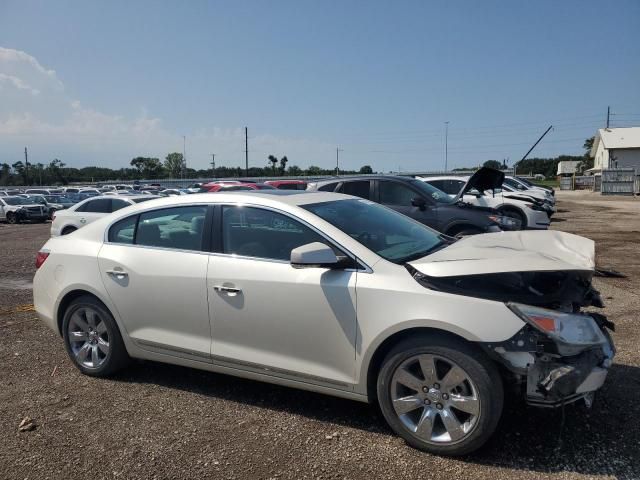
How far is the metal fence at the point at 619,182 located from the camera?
37938mm

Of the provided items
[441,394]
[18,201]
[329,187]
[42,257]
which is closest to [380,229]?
[441,394]

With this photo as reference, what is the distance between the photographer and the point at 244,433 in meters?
3.48

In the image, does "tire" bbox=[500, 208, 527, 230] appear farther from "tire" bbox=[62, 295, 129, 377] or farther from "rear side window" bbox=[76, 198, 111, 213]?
"tire" bbox=[62, 295, 129, 377]

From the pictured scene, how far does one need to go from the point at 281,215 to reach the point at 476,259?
4.62 feet


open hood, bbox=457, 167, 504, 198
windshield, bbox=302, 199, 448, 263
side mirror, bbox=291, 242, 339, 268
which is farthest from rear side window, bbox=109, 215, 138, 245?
open hood, bbox=457, 167, 504, 198

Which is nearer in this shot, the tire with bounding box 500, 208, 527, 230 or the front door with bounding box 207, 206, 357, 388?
the front door with bounding box 207, 206, 357, 388

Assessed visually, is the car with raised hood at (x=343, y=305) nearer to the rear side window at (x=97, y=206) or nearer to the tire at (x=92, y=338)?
the tire at (x=92, y=338)

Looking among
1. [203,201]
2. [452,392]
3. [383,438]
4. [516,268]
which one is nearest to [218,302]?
[203,201]

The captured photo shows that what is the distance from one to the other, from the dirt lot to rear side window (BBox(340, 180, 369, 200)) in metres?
6.16

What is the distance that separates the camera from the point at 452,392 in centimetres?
306

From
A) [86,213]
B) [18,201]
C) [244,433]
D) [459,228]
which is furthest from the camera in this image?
[18,201]

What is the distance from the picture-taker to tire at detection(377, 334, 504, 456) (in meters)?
2.95

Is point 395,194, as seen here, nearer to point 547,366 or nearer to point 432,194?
point 432,194

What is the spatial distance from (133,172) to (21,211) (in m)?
90.6
